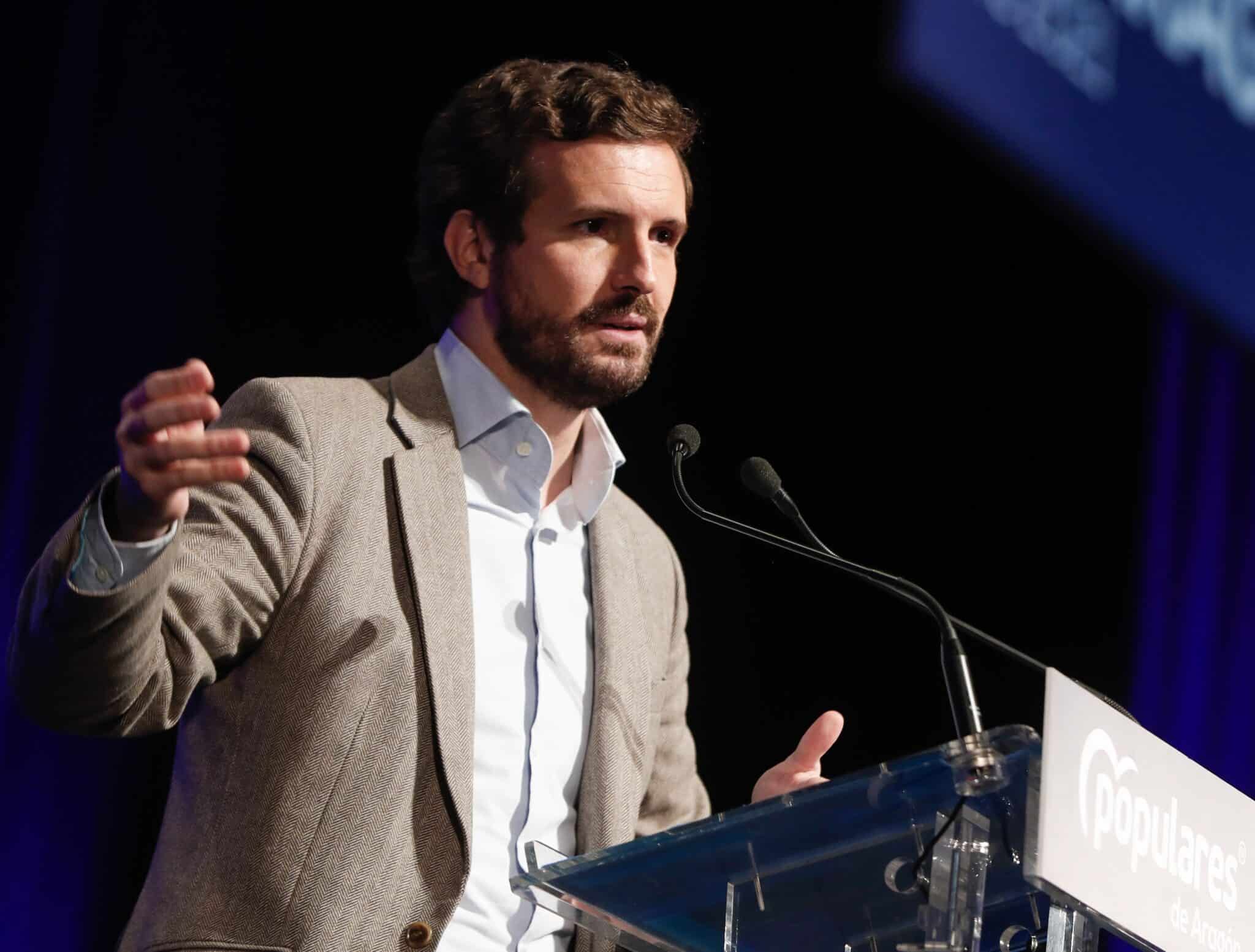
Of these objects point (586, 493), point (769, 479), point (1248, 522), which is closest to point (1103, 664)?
point (1248, 522)

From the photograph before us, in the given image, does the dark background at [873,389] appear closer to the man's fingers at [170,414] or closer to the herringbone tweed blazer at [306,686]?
the herringbone tweed blazer at [306,686]

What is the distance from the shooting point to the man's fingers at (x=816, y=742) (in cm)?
203

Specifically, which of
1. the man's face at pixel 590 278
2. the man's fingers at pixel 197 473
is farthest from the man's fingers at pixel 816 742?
the man's fingers at pixel 197 473

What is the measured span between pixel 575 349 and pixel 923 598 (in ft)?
2.96

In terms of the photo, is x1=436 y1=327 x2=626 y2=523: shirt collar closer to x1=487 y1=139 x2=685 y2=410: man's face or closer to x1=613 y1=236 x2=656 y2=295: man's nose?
x1=487 y1=139 x2=685 y2=410: man's face

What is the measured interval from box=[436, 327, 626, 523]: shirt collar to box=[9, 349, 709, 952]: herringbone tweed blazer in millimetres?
110

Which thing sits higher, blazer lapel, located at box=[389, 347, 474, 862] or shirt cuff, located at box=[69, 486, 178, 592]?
blazer lapel, located at box=[389, 347, 474, 862]

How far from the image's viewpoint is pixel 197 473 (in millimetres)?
1555

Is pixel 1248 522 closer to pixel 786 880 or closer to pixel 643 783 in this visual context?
pixel 643 783

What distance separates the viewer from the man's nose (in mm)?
2486

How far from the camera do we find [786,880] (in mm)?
1610

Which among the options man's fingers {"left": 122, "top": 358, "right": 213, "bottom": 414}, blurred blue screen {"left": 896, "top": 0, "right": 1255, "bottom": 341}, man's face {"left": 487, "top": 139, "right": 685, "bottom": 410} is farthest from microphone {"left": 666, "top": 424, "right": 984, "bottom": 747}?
blurred blue screen {"left": 896, "top": 0, "right": 1255, "bottom": 341}

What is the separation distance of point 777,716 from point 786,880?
232 cm

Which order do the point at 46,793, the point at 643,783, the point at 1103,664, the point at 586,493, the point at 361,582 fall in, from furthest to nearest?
the point at 1103,664
the point at 46,793
the point at 586,493
the point at 643,783
the point at 361,582
